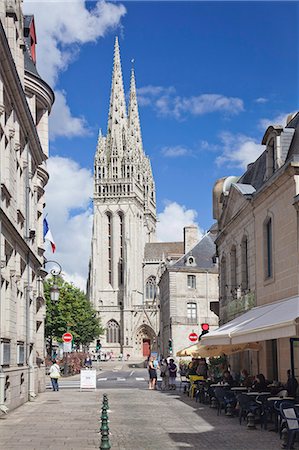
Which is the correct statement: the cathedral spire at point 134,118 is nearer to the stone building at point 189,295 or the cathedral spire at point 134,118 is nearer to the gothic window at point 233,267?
the stone building at point 189,295

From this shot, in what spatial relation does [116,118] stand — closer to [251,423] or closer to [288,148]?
[288,148]

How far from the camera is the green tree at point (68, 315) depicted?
Result: 220ft

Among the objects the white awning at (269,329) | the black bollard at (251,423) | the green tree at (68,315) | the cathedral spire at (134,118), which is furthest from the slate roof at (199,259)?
the cathedral spire at (134,118)

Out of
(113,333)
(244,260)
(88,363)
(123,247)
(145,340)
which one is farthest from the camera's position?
(123,247)

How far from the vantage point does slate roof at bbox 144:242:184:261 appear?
449ft

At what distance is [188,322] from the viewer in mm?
73000

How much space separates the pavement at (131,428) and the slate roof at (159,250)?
366 ft

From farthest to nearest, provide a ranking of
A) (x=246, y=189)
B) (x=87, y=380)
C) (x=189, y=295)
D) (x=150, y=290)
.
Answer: (x=150, y=290) → (x=189, y=295) → (x=87, y=380) → (x=246, y=189)

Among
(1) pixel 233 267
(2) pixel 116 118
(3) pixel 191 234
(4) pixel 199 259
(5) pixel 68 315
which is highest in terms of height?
(2) pixel 116 118

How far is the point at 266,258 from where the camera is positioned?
79.6ft

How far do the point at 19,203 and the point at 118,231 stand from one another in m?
107

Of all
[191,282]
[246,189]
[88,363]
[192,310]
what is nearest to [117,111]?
[191,282]

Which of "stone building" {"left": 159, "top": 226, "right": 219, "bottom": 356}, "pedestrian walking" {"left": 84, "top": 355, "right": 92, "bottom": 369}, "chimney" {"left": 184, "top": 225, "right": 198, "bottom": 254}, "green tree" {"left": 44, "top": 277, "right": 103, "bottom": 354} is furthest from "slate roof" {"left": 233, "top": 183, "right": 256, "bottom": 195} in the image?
"chimney" {"left": 184, "top": 225, "right": 198, "bottom": 254}

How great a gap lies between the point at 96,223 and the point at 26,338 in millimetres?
105608
